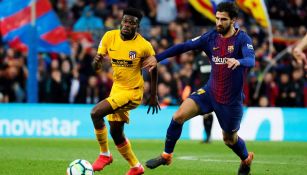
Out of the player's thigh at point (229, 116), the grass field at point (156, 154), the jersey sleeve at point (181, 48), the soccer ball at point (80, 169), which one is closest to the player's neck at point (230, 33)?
the jersey sleeve at point (181, 48)

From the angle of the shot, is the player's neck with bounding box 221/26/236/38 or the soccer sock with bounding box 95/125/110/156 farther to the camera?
the soccer sock with bounding box 95/125/110/156

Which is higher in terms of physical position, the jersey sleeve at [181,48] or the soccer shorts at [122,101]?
the jersey sleeve at [181,48]

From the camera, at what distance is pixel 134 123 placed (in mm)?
20406

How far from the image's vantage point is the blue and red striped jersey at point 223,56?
36.7 feet

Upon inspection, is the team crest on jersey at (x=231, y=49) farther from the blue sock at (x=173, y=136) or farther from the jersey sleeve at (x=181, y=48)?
the blue sock at (x=173, y=136)

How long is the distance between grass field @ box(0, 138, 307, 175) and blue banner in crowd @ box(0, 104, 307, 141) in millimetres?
1000

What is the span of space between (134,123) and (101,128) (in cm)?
893

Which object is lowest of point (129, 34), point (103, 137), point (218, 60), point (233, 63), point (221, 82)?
point (103, 137)

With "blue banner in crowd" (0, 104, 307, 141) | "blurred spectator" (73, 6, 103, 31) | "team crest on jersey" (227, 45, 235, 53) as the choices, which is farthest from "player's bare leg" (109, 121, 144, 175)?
"blurred spectator" (73, 6, 103, 31)

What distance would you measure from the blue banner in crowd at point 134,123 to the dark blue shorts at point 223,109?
8753mm

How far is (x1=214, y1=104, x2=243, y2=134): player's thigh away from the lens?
37.0 feet

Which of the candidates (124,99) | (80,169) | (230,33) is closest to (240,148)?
(230,33)

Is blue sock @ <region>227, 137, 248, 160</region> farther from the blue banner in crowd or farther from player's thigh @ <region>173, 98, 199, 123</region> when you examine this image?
the blue banner in crowd

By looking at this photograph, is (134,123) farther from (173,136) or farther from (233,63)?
(233,63)
